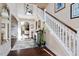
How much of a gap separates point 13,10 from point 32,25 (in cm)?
41

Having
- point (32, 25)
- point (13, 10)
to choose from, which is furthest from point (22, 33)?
point (13, 10)

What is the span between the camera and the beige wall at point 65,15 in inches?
81.8

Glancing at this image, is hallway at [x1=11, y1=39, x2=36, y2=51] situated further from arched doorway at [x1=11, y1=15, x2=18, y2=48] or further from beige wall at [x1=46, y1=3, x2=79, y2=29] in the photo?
beige wall at [x1=46, y1=3, x2=79, y2=29]

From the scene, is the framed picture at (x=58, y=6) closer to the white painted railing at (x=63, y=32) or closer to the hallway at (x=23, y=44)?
the white painted railing at (x=63, y=32)

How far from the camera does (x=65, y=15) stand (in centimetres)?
217

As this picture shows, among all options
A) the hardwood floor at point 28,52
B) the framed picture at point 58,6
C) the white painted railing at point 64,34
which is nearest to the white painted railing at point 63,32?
the white painted railing at point 64,34

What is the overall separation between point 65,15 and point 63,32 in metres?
0.28

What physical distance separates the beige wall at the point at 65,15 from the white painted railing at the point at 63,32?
6cm

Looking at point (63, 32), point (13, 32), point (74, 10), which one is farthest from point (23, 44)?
point (74, 10)

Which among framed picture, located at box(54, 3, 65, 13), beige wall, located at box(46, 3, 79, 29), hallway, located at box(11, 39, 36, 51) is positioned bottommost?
hallway, located at box(11, 39, 36, 51)

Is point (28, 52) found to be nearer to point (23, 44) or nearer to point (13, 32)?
point (23, 44)

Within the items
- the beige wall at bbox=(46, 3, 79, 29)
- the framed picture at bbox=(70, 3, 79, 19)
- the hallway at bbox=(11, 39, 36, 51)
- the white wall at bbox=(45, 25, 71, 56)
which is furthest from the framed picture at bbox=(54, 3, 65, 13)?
the hallway at bbox=(11, 39, 36, 51)

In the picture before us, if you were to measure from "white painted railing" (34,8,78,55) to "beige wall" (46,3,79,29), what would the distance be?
63mm

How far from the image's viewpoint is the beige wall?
6.82 ft
